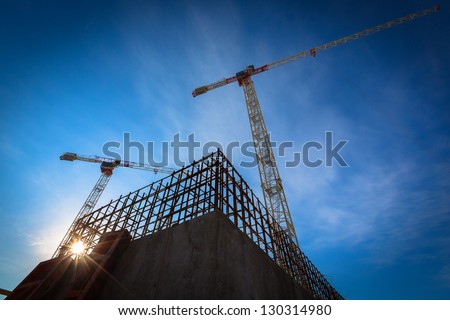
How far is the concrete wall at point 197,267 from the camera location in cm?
554

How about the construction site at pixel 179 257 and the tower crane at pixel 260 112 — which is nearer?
the construction site at pixel 179 257

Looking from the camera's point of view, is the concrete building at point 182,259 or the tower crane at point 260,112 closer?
the concrete building at point 182,259

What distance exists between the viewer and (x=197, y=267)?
5.77 meters

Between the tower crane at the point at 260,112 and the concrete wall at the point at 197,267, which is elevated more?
the tower crane at the point at 260,112

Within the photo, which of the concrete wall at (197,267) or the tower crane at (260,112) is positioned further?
the tower crane at (260,112)

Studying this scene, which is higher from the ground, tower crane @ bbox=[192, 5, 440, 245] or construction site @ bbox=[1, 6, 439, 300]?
tower crane @ bbox=[192, 5, 440, 245]

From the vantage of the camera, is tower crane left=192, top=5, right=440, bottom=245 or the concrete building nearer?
the concrete building

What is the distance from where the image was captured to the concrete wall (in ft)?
18.2

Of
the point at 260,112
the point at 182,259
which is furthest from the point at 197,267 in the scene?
the point at 260,112

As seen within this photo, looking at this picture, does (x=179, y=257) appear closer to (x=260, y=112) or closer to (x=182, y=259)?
(x=182, y=259)

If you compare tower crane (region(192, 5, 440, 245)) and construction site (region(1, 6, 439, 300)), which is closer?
construction site (region(1, 6, 439, 300))

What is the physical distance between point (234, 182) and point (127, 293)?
5.01m

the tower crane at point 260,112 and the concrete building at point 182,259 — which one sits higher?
the tower crane at point 260,112
